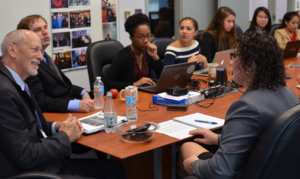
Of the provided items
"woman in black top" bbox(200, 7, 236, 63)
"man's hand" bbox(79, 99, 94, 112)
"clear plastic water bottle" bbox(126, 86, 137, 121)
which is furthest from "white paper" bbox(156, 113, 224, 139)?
"woman in black top" bbox(200, 7, 236, 63)

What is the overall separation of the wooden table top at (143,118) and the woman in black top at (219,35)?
107cm

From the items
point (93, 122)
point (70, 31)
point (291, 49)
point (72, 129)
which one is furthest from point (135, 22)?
point (291, 49)

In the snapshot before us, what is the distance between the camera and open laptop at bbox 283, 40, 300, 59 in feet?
14.9

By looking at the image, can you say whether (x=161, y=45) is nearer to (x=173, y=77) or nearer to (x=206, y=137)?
(x=173, y=77)

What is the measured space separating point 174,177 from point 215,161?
A: 749mm

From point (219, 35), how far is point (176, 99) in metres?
2.05

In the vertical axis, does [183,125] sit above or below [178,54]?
below

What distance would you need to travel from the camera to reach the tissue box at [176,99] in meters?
2.65

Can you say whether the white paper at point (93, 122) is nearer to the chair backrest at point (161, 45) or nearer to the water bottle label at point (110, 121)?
the water bottle label at point (110, 121)

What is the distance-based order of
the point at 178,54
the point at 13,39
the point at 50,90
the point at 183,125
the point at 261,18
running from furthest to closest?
the point at 261,18, the point at 178,54, the point at 50,90, the point at 183,125, the point at 13,39

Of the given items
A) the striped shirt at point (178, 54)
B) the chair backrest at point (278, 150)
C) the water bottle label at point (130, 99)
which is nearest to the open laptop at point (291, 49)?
the striped shirt at point (178, 54)

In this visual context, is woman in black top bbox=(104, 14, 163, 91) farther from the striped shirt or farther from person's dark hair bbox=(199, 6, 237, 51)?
person's dark hair bbox=(199, 6, 237, 51)

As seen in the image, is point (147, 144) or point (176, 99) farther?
point (176, 99)

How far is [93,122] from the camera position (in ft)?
7.49
